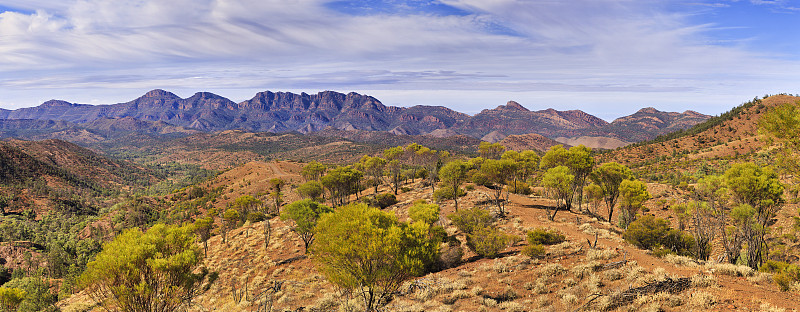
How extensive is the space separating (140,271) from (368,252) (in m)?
12.4

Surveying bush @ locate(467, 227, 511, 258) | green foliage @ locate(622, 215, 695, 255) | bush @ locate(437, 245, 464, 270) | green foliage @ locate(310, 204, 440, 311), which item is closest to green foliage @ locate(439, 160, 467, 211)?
bush @ locate(467, 227, 511, 258)

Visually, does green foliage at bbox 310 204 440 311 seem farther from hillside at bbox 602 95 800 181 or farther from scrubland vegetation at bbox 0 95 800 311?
hillside at bbox 602 95 800 181

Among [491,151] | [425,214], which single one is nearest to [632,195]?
[425,214]

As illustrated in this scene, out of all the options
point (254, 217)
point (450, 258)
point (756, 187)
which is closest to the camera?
point (756, 187)

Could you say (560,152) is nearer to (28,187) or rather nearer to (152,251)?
(152,251)

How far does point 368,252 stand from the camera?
1744cm

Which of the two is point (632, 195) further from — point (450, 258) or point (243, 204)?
point (243, 204)

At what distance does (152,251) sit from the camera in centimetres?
1783

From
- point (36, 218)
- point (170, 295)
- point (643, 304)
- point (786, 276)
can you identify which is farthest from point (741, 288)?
point (36, 218)

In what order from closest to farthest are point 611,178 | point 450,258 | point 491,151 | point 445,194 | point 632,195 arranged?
point 450,258
point 632,195
point 611,178
point 445,194
point 491,151

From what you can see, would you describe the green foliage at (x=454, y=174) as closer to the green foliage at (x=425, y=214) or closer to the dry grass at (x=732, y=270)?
the green foliage at (x=425, y=214)

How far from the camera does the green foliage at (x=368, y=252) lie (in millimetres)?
17609

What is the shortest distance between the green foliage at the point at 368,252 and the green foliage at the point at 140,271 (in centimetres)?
791

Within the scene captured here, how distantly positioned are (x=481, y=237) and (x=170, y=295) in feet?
74.8
